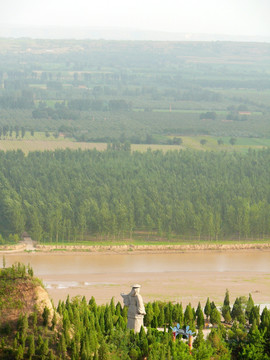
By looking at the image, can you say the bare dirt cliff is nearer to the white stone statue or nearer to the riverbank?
the white stone statue

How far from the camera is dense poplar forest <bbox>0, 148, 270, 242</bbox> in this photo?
211 ft

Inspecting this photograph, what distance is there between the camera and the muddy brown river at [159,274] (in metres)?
50.9

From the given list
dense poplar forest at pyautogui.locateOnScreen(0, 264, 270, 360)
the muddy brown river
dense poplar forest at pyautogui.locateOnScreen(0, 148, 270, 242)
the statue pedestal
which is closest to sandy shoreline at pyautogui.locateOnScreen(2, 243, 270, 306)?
the muddy brown river

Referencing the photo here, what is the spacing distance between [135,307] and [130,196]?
37.9 meters

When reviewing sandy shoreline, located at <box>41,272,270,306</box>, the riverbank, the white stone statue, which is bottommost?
sandy shoreline, located at <box>41,272,270,306</box>

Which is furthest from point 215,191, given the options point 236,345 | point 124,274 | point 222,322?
point 236,345

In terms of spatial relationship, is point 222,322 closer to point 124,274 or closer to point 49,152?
point 124,274

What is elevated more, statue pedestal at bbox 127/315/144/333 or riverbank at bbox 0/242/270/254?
statue pedestal at bbox 127/315/144/333

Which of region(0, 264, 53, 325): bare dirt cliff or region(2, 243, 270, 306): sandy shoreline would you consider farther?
region(2, 243, 270, 306): sandy shoreline

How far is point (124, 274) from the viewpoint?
55812 mm

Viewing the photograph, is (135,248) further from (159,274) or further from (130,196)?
(130,196)

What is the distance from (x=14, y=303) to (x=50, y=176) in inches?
1764

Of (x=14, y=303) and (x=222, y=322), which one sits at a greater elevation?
(x=14, y=303)

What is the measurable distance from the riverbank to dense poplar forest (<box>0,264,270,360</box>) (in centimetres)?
2236
